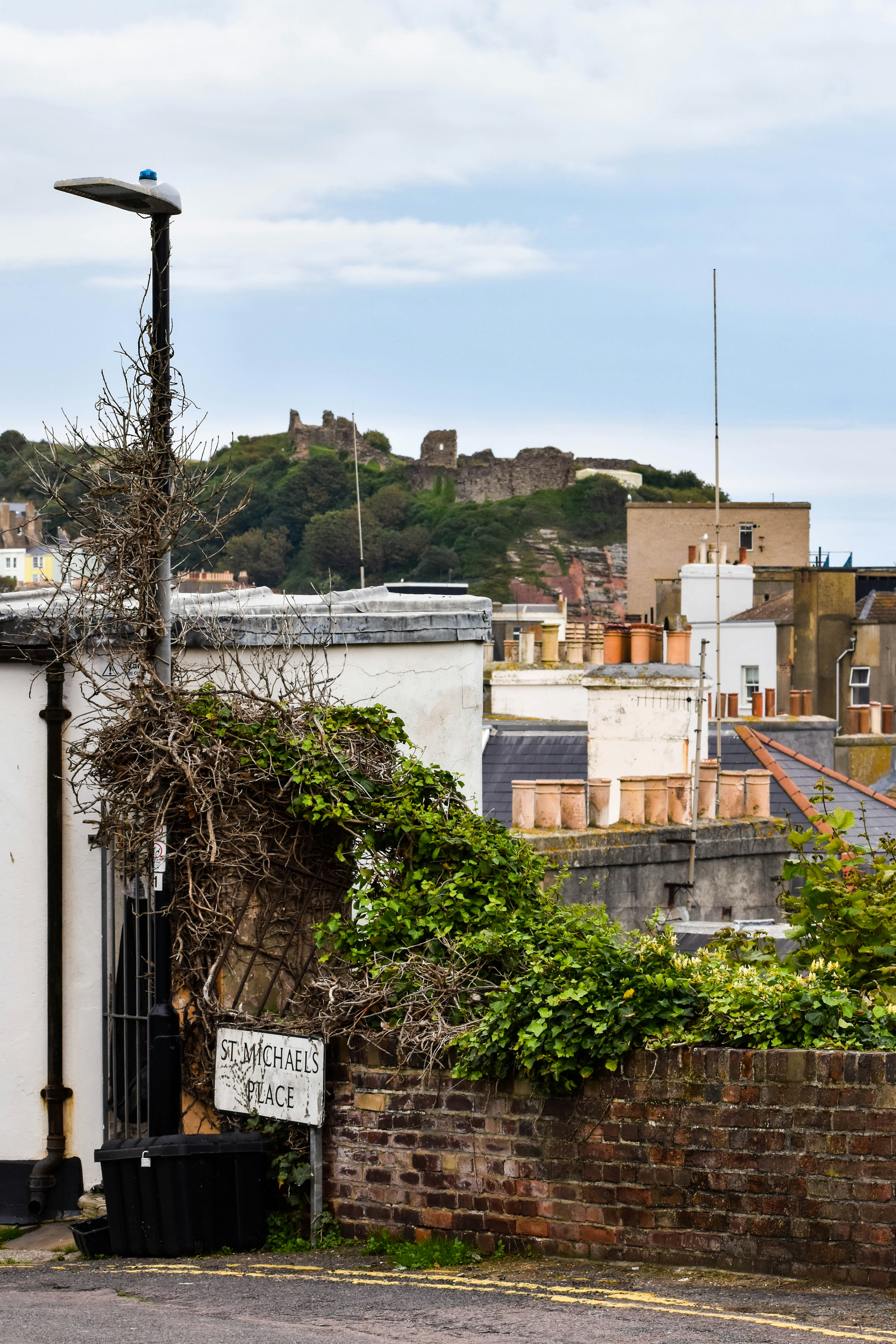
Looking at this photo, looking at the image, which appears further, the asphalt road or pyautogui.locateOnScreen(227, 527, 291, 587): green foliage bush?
pyautogui.locateOnScreen(227, 527, 291, 587): green foliage bush

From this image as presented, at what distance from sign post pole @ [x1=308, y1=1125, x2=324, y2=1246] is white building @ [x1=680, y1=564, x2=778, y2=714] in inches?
1415

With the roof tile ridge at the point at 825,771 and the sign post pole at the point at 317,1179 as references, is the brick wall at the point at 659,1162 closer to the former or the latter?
the sign post pole at the point at 317,1179

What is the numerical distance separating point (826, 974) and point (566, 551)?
413 ft

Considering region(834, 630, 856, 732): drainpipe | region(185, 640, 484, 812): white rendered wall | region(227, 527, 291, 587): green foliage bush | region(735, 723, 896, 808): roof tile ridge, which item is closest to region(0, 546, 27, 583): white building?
region(227, 527, 291, 587): green foliage bush

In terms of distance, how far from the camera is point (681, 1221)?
275 inches

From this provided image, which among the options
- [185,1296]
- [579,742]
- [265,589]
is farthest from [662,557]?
[185,1296]

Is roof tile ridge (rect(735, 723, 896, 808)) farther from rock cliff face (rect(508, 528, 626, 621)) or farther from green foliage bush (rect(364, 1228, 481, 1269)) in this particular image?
rock cliff face (rect(508, 528, 626, 621))

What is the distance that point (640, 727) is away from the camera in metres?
18.5

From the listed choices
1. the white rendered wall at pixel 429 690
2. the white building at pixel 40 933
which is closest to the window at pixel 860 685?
the white rendered wall at pixel 429 690

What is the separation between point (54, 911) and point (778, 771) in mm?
13834

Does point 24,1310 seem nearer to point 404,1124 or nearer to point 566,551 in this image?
point 404,1124

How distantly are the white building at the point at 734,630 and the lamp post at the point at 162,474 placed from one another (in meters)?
35.2

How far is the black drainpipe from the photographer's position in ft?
32.1

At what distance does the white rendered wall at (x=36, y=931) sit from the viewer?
9.88 m
